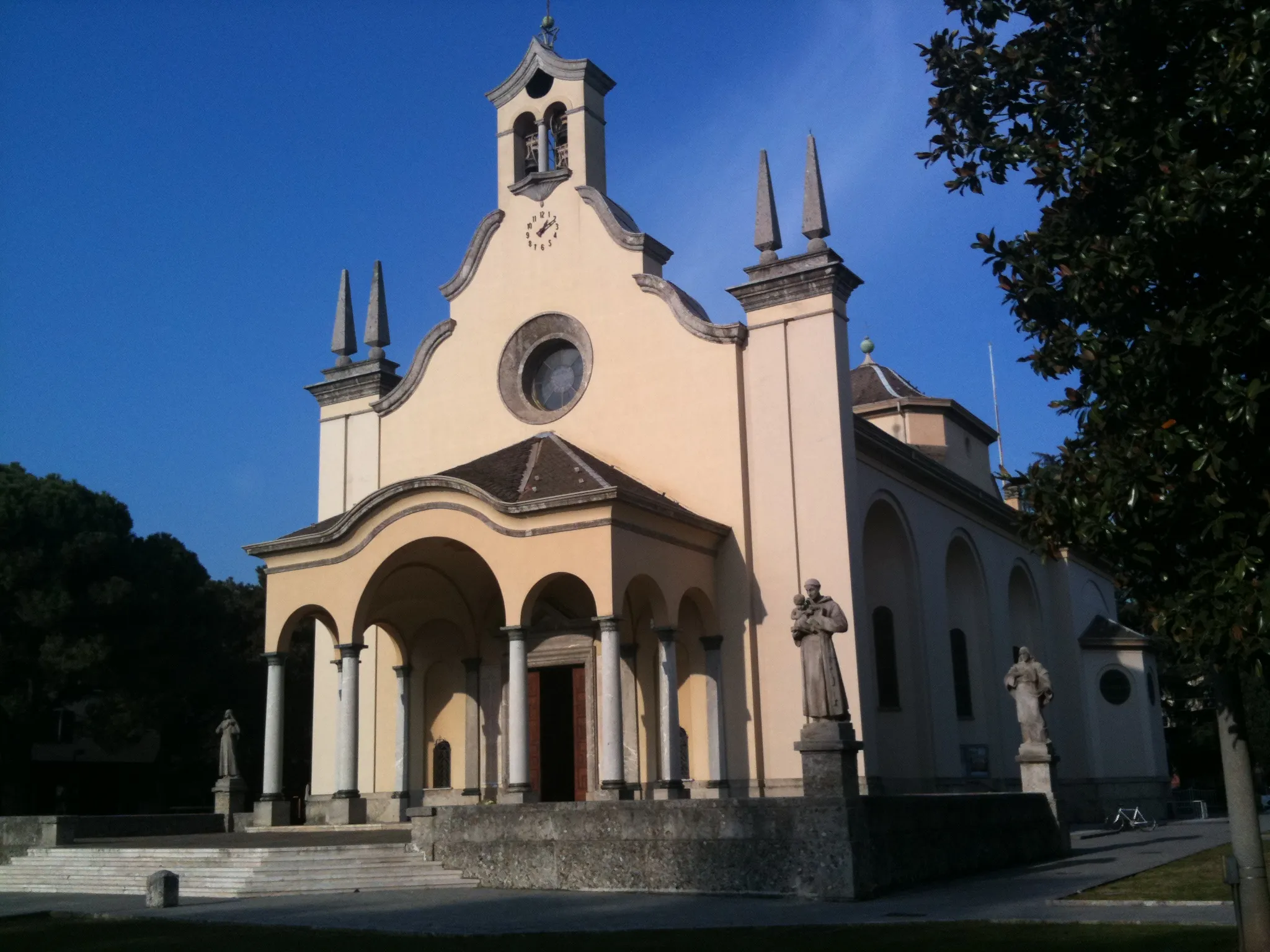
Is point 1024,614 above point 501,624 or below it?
above

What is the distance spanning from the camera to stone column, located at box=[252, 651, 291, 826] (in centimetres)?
2261

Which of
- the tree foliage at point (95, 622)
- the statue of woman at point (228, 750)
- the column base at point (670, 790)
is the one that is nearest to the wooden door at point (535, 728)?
the column base at point (670, 790)

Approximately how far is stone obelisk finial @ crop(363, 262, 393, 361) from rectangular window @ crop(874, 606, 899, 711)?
1227 centimetres

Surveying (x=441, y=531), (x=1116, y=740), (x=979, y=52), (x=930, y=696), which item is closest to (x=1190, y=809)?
(x=1116, y=740)

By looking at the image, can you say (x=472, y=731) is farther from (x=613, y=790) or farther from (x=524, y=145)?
(x=524, y=145)

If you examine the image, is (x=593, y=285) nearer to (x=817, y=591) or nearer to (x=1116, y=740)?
(x=817, y=591)

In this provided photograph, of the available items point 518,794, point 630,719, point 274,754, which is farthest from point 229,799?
point 630,719

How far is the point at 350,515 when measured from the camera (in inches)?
855

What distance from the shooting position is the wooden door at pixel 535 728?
23.1 m

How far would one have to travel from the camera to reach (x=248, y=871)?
54.3ft

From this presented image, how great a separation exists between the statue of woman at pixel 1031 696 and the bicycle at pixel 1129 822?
818 centimetres

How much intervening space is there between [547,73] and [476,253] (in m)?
4.19

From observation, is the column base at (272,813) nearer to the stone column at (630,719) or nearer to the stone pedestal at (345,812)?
the stone pedestal at (345,812)

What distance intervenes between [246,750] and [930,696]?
26.3 m
